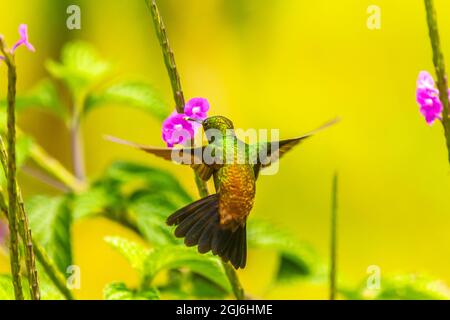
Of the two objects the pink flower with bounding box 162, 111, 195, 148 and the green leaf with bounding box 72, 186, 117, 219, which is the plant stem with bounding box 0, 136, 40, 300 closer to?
the pink flower with bounding box 162, 111, 195, 148

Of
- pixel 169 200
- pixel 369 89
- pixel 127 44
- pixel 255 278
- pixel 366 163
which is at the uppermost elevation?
pixel 127 44

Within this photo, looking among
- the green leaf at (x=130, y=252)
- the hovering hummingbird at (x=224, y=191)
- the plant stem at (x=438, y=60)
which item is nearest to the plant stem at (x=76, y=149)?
the green leaf at (x=130, y=252)

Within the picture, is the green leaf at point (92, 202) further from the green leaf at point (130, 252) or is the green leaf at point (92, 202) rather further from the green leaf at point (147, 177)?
the green leaf at point (130, 252)

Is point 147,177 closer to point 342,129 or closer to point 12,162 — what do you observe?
point 12,162

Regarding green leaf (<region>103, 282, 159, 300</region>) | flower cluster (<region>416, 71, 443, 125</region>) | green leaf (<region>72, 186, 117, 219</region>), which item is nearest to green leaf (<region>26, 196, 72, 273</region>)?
green leaf (<region>72, 186, 117, 219</region>)

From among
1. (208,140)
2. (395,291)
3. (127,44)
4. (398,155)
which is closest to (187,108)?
(208,140)

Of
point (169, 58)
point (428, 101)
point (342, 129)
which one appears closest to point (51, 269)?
point (169, 58)
